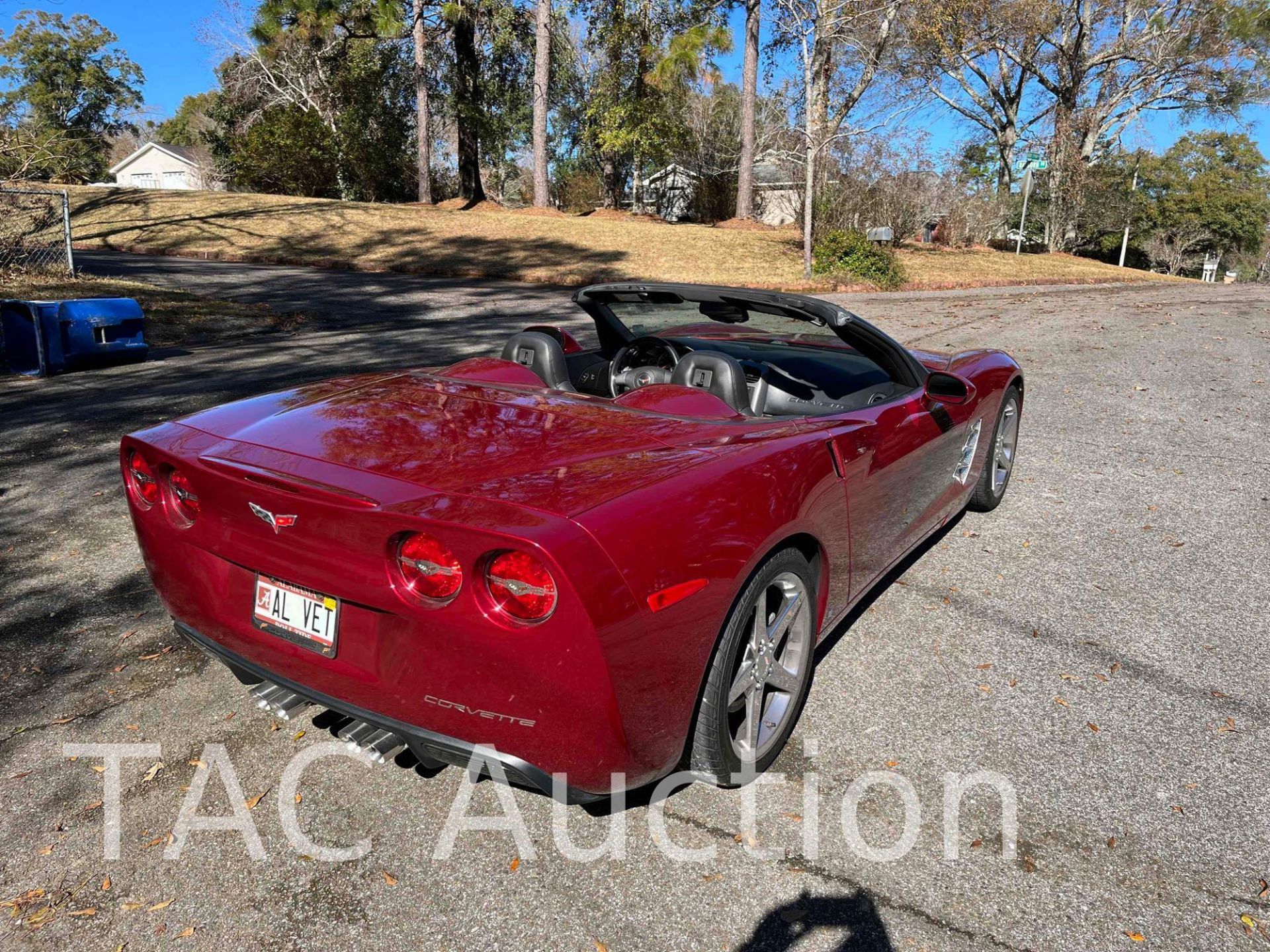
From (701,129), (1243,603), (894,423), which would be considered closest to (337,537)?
(894,423)

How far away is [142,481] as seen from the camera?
9.02 feet

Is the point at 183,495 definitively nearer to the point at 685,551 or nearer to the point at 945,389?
the point at 685,551

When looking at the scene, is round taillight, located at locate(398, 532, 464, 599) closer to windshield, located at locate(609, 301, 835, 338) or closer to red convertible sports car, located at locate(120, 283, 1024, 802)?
red convertible sports car, located at locate(120, 283, 1024, 802)

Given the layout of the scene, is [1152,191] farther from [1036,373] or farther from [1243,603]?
[1243,603]

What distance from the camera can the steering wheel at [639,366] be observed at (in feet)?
11.7

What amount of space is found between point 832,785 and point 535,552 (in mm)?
1370

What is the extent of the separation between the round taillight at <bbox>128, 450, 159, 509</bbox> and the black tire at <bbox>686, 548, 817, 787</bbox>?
171 cm

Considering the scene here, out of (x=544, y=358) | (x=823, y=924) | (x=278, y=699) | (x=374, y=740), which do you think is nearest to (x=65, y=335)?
(x=544, y=358)

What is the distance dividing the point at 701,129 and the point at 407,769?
4500 cm

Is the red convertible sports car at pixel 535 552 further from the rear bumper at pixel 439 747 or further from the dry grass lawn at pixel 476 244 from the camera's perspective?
the dry grass lawn at pixel 476 244

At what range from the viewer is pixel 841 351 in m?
3.94

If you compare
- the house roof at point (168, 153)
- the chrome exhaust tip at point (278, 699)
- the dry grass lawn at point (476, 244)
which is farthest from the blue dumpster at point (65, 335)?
the house roof at point (168, 153)

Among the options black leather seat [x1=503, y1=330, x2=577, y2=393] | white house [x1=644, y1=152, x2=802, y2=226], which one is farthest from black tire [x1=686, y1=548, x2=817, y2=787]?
white house [x1=644, y1=152, x2=802, y2=226]

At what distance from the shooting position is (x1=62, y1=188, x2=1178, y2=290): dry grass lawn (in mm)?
21250
